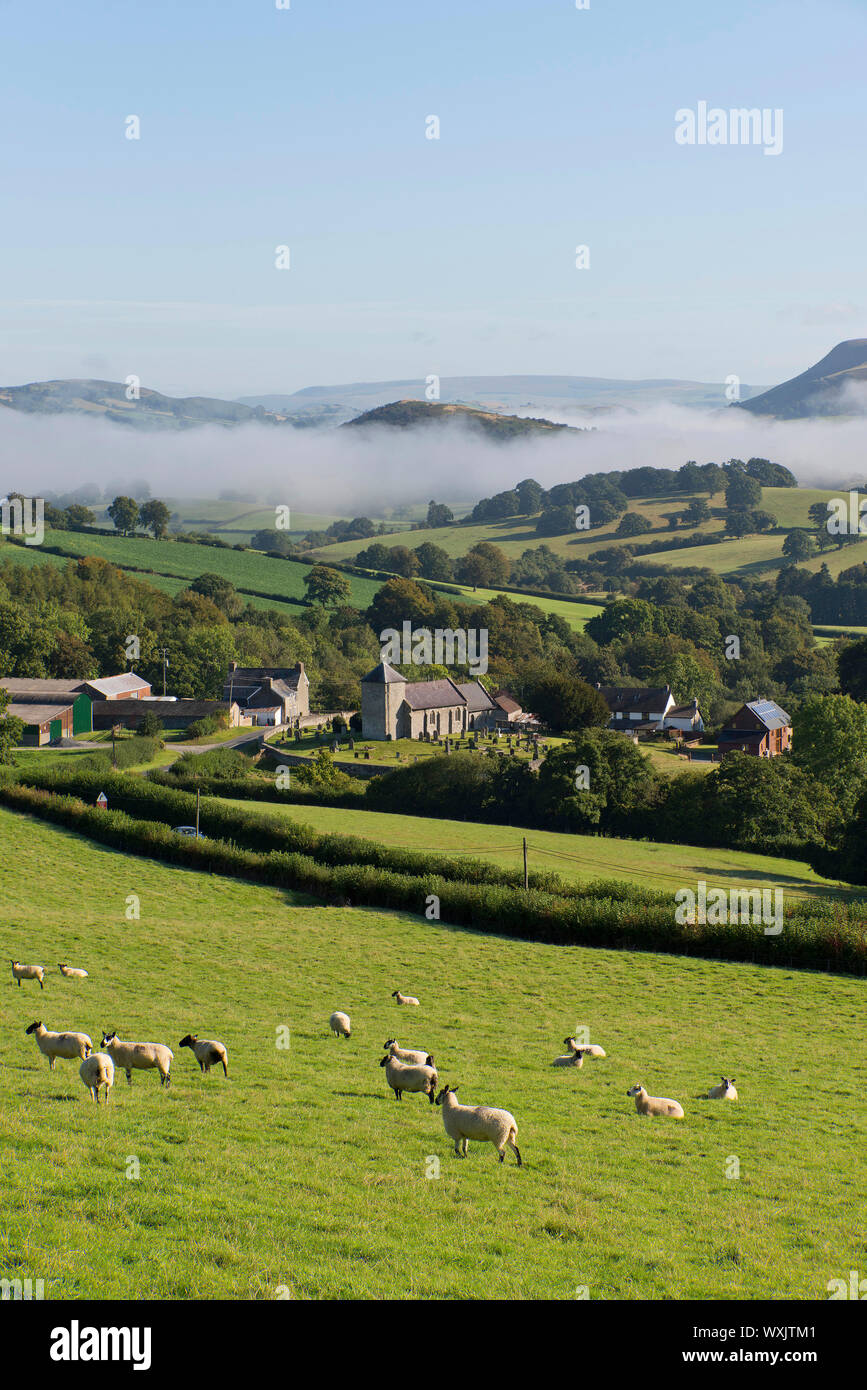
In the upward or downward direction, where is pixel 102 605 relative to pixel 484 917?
upward

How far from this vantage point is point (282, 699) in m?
111

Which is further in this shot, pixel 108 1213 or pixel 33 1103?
pixel 33 1103

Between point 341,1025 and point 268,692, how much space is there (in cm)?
8887

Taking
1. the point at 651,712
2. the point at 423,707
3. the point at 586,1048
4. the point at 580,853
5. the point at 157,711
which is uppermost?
the point at 586,1048

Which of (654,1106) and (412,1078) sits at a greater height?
(412,1078)

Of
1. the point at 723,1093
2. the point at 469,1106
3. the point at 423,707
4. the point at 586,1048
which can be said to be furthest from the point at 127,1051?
the point at 423,707

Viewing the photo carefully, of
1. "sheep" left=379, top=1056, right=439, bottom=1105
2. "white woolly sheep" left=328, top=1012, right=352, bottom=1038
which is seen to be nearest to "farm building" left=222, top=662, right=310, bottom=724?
"white woolly sheep" left=328, top=1012, right=352, bottom=1038

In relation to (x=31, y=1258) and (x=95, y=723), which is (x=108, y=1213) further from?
(x=95, y=723)

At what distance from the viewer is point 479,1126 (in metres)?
15.6

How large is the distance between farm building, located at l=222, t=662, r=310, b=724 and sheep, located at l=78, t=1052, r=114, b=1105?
92389 millimetres

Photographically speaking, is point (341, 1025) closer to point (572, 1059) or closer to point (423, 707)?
point (572, 1059)

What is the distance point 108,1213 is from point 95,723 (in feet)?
306

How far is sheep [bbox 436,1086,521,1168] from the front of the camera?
50.7 feet
